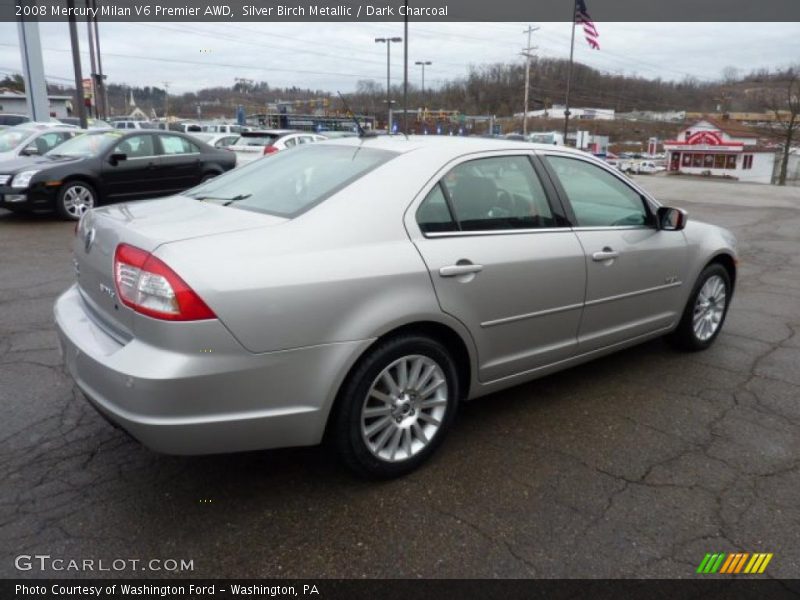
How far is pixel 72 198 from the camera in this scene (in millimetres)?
9734

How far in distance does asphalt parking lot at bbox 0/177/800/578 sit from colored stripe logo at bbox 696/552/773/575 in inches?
1.3

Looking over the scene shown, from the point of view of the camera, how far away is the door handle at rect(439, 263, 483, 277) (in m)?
2.88

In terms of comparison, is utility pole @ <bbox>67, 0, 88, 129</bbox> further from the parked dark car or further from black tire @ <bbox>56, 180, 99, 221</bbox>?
black tire @ <bbox>56, 180, 99, 221</bbox>

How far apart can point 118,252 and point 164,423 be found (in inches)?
29.5

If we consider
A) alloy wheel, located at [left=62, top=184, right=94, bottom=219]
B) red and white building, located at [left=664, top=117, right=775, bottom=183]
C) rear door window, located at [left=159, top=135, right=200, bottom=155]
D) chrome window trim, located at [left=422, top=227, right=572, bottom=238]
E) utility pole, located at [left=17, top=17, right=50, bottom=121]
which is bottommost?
red and white building, located at [left=664, top=117, right=775, bottom=183]

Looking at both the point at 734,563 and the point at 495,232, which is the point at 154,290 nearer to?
the point at 495,232

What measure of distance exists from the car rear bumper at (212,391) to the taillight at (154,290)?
0.09 m

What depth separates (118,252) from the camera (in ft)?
8.33

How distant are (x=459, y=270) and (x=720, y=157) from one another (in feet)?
221

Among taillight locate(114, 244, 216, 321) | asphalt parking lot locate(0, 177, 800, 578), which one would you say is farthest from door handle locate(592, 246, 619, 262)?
taillight locate(114, 244, 216, 321)

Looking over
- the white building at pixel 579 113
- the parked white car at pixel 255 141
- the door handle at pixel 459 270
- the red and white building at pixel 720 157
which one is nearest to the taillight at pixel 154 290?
the door handle at pixel 459 270

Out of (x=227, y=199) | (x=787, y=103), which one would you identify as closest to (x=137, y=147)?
(x=227, y=199)

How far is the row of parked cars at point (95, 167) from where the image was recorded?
370 inches

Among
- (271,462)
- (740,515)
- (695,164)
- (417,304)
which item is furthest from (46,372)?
(695,164)
